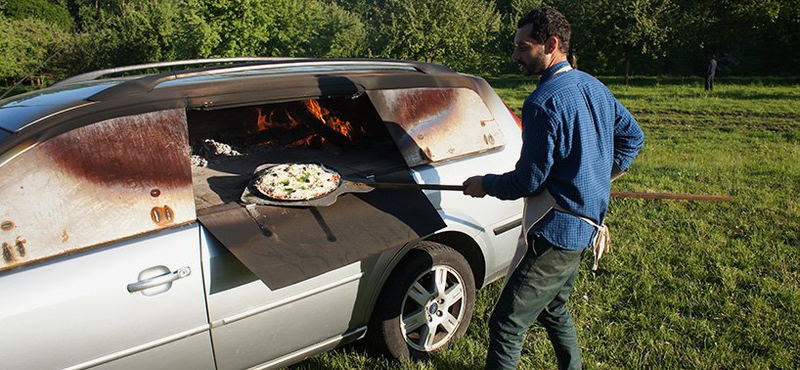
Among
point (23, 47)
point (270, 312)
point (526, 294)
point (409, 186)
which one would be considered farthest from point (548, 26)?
point (23, 47)

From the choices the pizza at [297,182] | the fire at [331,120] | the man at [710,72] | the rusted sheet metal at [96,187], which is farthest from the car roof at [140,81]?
the man at [710,72]

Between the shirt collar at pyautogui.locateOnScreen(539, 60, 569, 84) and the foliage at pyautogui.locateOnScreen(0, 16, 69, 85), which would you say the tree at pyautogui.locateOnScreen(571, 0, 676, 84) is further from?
the foliage at pyautogui.locateOnScreen(0, 16, 69, 85)

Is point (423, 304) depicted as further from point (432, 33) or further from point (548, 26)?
point (432, 33)

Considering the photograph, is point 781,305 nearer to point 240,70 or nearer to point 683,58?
point 240,70

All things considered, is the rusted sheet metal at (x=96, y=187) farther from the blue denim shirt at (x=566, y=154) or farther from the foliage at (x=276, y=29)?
the foliage at (x=276, y=29)

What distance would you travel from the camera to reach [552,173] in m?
2.57

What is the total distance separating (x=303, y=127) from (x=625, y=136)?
283 centimetres

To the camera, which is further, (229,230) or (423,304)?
(423,304)

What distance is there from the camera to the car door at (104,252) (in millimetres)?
2150

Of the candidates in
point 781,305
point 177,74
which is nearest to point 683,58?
point 781,305

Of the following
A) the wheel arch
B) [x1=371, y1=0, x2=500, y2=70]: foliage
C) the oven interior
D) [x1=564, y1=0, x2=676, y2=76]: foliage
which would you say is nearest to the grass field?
the wheel arch

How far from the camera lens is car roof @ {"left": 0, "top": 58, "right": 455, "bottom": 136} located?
262 cm

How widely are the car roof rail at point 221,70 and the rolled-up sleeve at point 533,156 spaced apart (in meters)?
1.43

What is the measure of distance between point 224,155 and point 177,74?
1.60 metres
